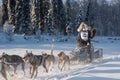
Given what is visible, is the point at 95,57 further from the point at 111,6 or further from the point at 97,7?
the point at 111,6

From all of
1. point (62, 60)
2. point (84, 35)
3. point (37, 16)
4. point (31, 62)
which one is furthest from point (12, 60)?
point (37, 16)

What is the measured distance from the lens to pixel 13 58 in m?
10.2

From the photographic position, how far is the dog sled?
12664 millimetres

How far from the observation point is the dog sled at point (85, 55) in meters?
12.7

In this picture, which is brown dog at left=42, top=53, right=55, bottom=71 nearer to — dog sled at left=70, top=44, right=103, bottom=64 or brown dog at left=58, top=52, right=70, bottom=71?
brown dog at left=58, top=52, right=70, bottom=71

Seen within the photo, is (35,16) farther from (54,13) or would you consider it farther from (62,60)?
(62,60)

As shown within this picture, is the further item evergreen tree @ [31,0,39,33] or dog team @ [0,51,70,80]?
evergreen tree @ [31,0,39,33]

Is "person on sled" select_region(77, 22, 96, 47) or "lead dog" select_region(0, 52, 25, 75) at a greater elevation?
A: "person on sled" select_region(77, 22, 96, 47)

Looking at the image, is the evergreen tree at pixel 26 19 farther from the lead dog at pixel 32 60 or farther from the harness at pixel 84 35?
the lead dog at pixel 32 60

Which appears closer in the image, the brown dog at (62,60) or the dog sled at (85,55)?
the brown dog at (62,60)

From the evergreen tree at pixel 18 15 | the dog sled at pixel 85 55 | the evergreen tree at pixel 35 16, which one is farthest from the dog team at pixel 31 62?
the evergreen tree at pixel 35 16

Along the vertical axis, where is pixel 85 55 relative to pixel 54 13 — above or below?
below

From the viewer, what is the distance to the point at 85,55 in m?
13.2

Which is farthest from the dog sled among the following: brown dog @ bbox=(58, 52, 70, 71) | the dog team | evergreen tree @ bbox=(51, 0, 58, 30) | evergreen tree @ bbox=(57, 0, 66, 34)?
evergreen tree @ bbox=(57, 0, 66, 34)
